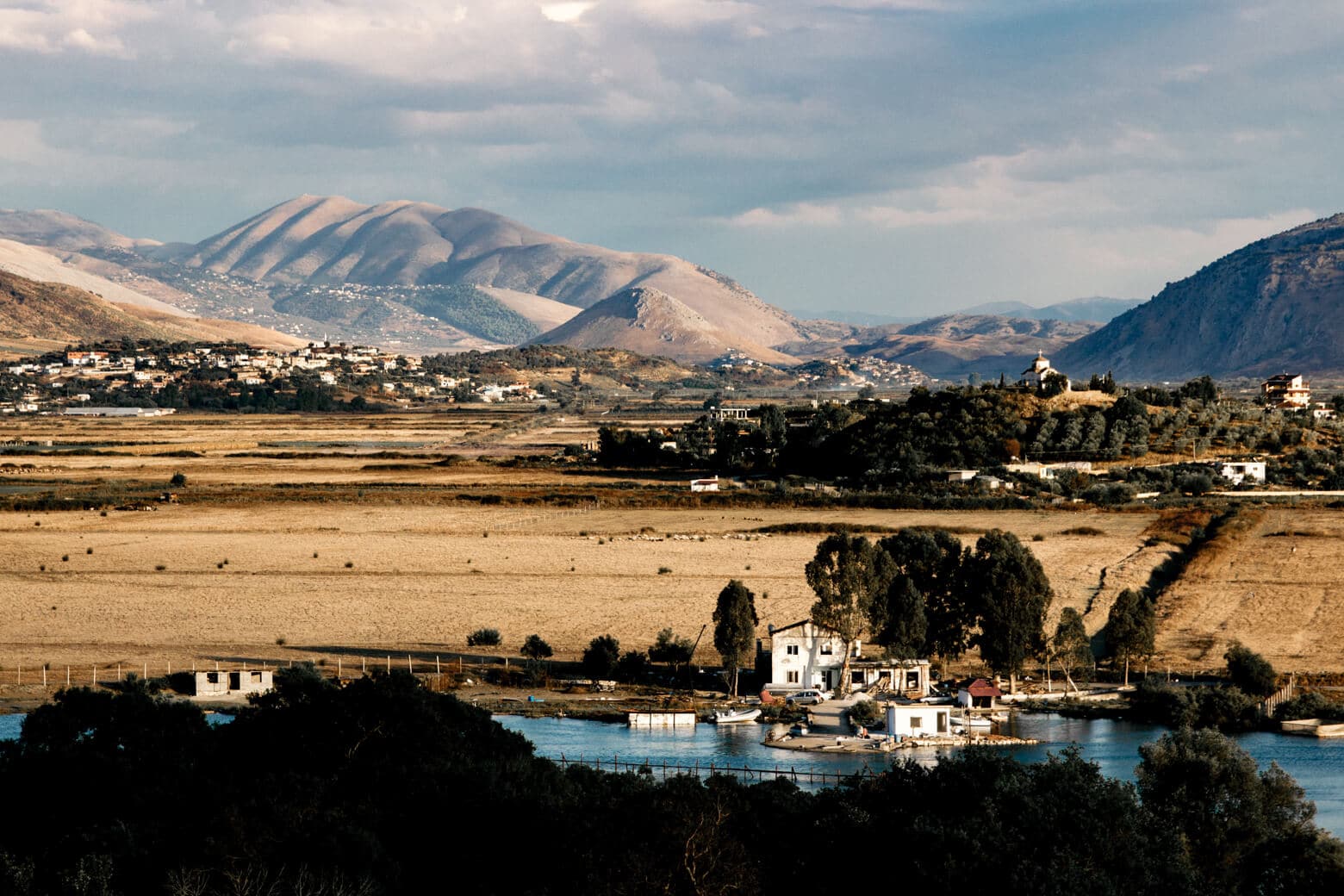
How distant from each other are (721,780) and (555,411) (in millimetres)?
144015

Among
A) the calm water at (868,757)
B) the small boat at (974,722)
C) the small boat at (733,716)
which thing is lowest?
the calm water at (868,757)

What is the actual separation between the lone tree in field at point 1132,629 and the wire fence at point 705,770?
1009 cm

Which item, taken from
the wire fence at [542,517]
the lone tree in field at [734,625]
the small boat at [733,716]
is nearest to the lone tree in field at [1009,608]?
the lone tree in field at [734,625]

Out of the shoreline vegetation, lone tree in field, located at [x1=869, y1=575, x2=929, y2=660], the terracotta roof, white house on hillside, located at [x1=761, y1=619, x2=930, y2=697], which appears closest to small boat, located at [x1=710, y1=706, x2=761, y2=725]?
white house on hillside, located at [x1=761, y1=619, x2=930, y2=697]

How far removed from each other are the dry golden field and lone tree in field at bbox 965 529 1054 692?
14.7 feet

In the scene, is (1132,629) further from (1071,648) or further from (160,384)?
(160,384)

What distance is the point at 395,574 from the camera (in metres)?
48.0

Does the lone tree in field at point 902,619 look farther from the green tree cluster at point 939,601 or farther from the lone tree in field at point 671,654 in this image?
the lone tree in field at point 671,654

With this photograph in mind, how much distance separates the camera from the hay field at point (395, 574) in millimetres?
38312

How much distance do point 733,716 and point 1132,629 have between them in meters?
9.04

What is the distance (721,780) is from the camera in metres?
19.5

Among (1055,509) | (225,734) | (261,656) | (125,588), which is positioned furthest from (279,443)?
(225,734)

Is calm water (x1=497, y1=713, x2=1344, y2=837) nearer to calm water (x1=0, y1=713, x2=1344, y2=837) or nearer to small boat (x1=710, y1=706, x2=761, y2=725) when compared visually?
calm water (x1=0, y1=713, x2=1344, y2=837)

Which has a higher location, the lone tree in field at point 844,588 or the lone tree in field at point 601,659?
the lone tree in field at point 844,588
